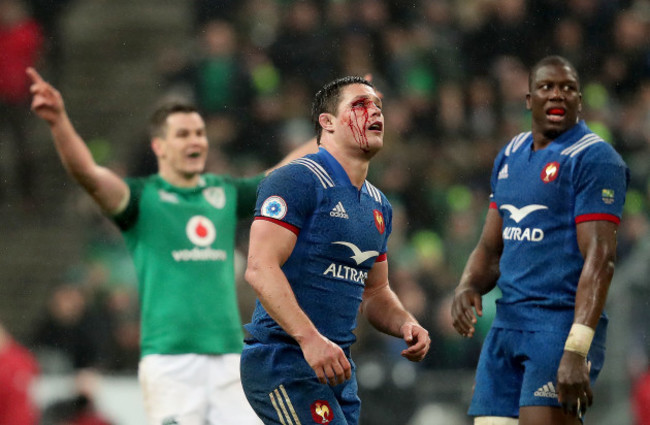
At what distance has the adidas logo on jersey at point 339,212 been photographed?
4715mm

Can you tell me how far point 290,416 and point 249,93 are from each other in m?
8.40

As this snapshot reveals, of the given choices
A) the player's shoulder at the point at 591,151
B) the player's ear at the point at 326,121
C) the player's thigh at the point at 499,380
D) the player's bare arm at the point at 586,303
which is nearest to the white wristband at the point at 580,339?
the player's bare arm at the point at 586,303

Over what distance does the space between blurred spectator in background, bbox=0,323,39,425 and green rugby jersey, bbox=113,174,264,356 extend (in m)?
2.55

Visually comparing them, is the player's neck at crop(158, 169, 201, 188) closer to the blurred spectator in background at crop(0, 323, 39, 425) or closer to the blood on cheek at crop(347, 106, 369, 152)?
the blood on cheek at crop(347, 106, 369, 152)

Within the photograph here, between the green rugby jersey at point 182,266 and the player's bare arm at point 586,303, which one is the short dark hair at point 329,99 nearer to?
the player's bare arm at point 586,303

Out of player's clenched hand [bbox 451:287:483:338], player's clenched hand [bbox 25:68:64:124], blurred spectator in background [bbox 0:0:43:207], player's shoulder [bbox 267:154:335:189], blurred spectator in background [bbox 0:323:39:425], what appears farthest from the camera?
blurred spectator in background [bbox 0:0:43:207]

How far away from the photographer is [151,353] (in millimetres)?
6414

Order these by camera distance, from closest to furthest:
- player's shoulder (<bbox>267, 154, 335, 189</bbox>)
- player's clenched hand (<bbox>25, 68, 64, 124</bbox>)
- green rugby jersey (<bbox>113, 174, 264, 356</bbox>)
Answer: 1. player's shoulder (<bbox>267, 154, 335, 189</bbox>)
2. player's clenched hand (<bbox>25, 68, 64, 124</bbox>)
3. green rugby jersey (<bbox>113, 174, 264, 356</bbox>)

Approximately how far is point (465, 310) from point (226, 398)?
1713 mm

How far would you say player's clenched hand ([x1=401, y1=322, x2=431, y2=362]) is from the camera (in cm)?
471

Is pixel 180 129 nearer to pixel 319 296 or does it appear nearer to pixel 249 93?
pixel 319 296

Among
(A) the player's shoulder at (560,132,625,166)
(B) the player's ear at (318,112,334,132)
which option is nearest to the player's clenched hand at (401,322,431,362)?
(B) the player's ear at (318,112,334,132)

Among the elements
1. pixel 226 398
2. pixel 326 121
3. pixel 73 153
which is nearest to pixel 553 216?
pixel 326 121

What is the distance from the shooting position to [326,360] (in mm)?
4230
